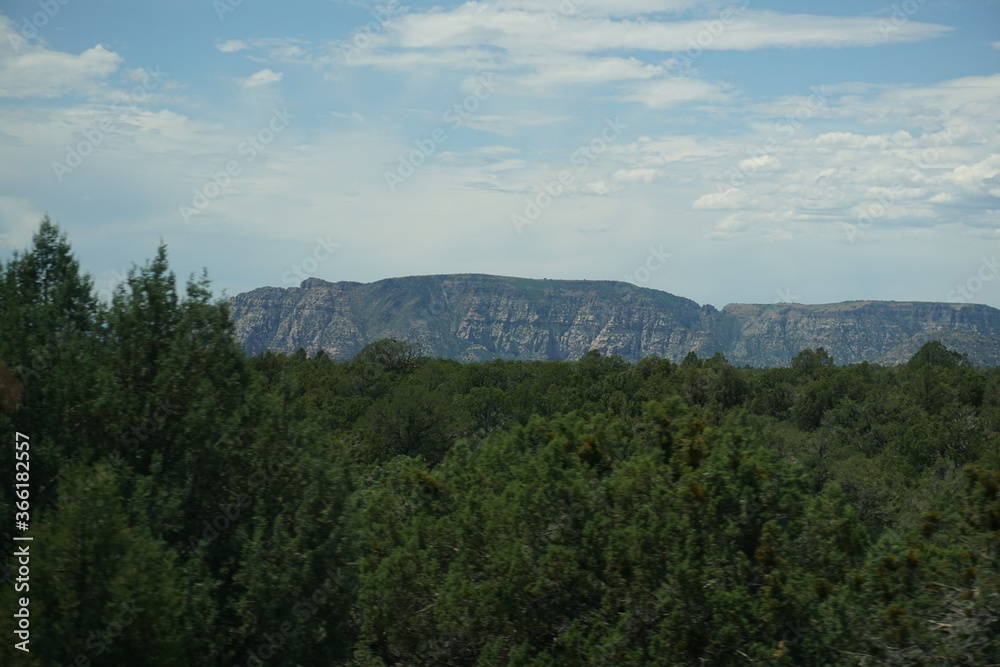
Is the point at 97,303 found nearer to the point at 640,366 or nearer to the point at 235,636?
the point at 235,636

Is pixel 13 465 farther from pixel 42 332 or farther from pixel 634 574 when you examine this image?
pixel 634 574

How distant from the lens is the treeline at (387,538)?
12.4 m

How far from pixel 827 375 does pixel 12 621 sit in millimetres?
73433

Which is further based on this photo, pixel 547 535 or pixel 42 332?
pixel 547 535

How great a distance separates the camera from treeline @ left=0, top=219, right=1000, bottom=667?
1235 cm

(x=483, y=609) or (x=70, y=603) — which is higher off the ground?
(x=70, y=603)

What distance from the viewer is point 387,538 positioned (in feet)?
67.4

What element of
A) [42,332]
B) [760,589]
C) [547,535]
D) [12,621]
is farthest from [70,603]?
[760,589]

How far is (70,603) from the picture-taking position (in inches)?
438

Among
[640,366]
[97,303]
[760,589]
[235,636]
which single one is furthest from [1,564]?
[640,366]

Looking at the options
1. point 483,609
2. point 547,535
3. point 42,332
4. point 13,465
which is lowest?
point 483,609

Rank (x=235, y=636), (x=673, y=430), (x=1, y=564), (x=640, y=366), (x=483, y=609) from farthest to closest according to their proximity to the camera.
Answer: (x=640, y=366)
(x=673, y=430)
(x=483, y=609)
(x=235, y=636)
(x=1, y=564)

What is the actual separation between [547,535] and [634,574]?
2.17 meters

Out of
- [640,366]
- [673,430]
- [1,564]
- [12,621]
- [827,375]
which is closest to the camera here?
[12,621]
